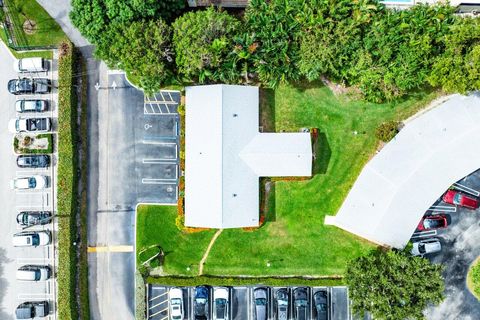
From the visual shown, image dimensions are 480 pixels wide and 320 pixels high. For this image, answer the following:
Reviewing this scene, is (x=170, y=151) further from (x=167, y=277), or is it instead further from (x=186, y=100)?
(x=167, y=277)

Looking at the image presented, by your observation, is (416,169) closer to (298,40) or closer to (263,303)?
(298,40)

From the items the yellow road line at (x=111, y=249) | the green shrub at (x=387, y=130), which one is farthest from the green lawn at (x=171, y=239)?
the green shrub at (x=387, y=130)

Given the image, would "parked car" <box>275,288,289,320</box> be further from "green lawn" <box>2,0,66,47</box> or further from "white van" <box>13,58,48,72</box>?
"green lawn" <box>2,0,66,47</box>

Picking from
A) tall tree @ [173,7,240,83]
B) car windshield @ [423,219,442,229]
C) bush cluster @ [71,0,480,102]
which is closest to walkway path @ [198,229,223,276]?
bush cluster @ [71,0,480,102]

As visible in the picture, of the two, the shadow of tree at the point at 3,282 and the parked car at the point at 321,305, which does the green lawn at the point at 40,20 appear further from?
the parked car at the point at 321,305

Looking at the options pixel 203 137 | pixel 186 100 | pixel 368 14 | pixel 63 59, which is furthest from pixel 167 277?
pixel 368 14

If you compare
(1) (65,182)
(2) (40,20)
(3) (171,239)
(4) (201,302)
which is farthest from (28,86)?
(4) (201,302)
